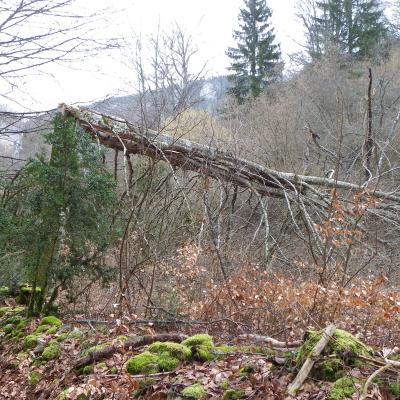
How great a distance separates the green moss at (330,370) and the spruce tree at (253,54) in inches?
1045

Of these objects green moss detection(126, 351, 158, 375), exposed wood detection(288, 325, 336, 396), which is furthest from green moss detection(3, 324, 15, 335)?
exposed wood detection(288, 325, 336, 396)

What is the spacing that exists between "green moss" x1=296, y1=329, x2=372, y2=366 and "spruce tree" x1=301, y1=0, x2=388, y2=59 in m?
25.3

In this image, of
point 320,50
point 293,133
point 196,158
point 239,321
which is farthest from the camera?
point 320,50

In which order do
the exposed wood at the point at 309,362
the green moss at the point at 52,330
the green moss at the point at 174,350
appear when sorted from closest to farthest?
the exposed wood at the point at 309,362 < the green moss at the point at 174,350 < the green moss at the point at 52,330

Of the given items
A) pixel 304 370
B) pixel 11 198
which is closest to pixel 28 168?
pixel 11 198

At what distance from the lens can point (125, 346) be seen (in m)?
4.44

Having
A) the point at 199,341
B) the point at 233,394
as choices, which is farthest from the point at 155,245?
the point at 233,394

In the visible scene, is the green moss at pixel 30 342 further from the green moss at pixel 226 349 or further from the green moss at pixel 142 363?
the green moss at pixel 226 349

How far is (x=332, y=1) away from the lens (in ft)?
93.0

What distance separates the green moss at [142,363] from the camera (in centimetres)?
383

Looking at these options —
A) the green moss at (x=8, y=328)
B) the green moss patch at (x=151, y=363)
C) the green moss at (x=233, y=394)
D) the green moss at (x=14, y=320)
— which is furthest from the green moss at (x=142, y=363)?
the green moss at (x=14, y=320)

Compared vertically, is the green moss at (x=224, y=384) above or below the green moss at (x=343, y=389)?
below

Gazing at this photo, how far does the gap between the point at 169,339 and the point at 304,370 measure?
77.3 inches

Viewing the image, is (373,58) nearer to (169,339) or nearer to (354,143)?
(354,143)
